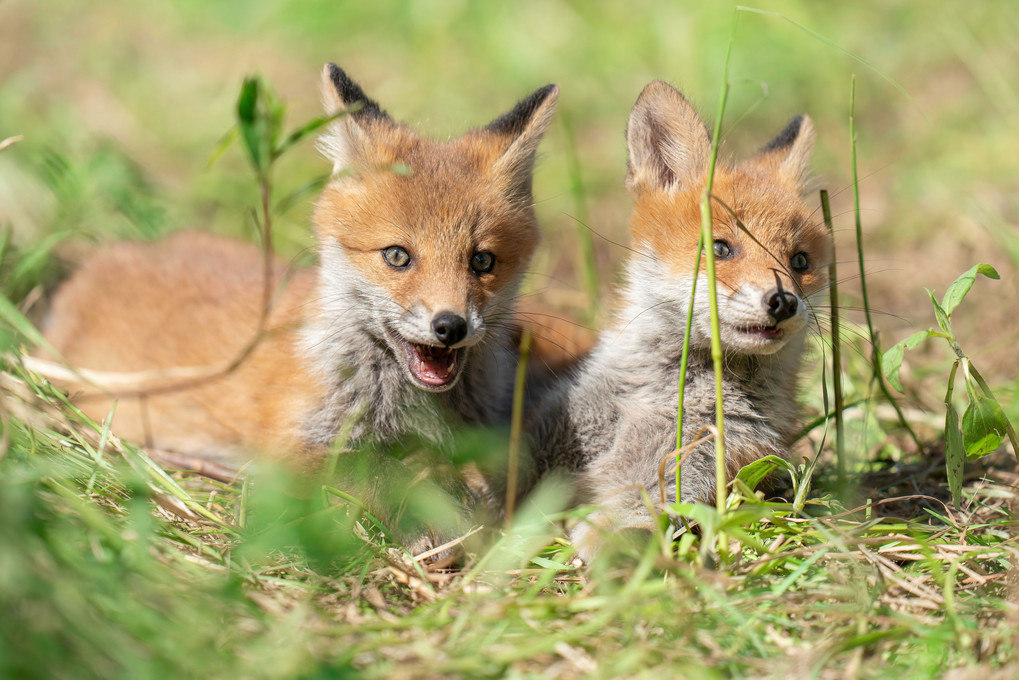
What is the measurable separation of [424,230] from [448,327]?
1.59 feet

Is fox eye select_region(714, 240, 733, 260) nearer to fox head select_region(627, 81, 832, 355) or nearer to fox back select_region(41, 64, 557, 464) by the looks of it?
fox head select_region(627, 81, 832, 355)

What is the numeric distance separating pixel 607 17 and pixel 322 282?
5969 mm

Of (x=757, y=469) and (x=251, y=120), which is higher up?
(x=251, y=120)

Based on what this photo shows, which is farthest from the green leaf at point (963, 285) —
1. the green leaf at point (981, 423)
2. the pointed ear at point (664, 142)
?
the pointed ear at point (664, 142)

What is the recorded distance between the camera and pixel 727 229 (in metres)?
3.17

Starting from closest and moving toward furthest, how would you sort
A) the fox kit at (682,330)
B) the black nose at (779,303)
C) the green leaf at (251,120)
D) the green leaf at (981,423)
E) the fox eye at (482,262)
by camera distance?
the green leaf at (251,120), the green leaf at (981,423), the black nose at (779,303), the fox kit at (682,330), the fox eye at (482,262)

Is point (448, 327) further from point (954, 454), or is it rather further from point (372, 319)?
point (954, 454)

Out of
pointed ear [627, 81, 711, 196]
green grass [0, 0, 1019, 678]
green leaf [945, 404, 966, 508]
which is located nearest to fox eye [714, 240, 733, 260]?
pointed ear [627, 81, 711, 196]

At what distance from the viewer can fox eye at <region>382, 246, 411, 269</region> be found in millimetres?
3248

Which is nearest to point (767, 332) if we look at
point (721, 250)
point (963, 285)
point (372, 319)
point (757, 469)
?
point (721, 250)

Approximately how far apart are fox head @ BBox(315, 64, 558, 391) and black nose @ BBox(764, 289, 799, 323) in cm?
107

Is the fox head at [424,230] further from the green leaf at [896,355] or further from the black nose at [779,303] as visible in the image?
the green leaf at [896,355]

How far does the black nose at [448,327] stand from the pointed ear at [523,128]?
0.92 m

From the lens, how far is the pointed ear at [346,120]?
3424 millimetres
